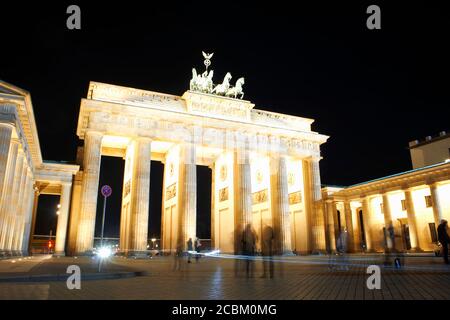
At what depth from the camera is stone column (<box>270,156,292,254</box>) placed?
38.5 meters

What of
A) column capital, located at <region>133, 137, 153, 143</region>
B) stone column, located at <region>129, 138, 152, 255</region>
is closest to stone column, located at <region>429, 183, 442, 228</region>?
stone column, located at <region>129, 138, 152, 255</region>

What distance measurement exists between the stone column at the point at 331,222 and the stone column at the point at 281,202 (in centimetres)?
583

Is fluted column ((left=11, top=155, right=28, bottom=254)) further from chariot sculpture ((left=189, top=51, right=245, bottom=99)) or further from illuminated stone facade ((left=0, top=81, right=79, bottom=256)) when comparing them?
chariot sculpture ((left=189, top=51, right=245, bottom=99))

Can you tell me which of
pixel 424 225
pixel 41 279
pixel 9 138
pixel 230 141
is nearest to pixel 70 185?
pixel 9 138

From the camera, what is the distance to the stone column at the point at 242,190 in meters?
37.0

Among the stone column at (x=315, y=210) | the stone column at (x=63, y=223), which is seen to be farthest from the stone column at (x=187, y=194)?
the stone column at (x=315, y=210)

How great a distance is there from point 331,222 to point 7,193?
34.5 metres

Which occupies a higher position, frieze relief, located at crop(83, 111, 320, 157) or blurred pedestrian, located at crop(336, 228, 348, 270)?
frieze relief, located at crop(83, 111, 320, 157)

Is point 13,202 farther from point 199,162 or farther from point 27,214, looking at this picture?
point 199,162

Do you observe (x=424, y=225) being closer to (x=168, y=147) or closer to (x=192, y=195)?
(x=192, y=195)

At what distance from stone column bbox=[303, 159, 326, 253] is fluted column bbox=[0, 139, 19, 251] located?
1194 inches

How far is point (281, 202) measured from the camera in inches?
1558

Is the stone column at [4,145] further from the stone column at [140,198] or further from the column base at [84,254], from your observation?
the stone column at [140,198]

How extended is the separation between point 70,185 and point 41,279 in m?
25.0
